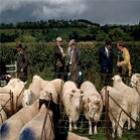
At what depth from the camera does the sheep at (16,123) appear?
1209cm

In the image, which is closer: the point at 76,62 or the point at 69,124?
the point at 69,124

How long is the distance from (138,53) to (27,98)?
14.4 metres

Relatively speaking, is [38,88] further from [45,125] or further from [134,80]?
[45,125]

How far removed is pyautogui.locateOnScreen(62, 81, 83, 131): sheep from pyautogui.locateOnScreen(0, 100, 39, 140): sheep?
4361 mm

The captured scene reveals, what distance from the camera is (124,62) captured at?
2059 centimetres

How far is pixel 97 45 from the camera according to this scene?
33594mm

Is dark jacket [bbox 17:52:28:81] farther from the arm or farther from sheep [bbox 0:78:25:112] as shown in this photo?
the arm

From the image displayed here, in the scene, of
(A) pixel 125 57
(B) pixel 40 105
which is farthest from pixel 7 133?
(A) pixel 125 57

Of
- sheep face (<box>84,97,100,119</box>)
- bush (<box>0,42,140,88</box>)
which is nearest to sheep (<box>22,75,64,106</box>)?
sheep face (<box>84,97,100,119</box>)

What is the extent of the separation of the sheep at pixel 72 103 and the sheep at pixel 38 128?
5.56 meters

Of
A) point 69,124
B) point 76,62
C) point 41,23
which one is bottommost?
point 69,124

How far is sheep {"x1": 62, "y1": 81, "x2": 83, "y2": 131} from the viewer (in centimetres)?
1786

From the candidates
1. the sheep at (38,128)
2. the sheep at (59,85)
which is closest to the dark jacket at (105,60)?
the sheep at (59,85)

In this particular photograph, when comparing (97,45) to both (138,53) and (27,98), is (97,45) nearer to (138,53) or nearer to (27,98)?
(138,53)
